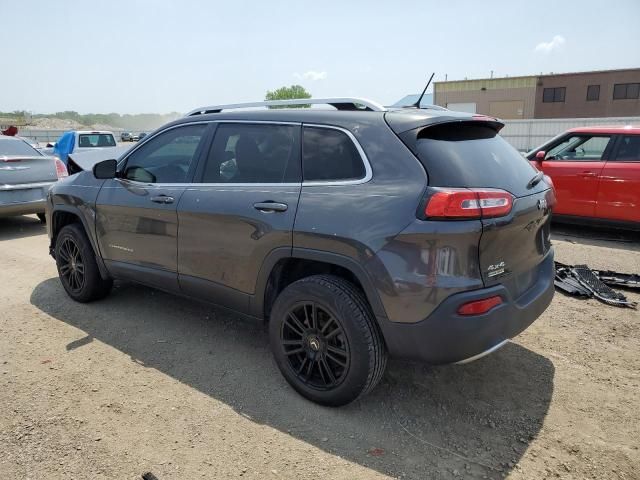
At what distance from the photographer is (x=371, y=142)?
9.30 feet

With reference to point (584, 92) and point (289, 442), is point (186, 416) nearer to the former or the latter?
point (289, 442)

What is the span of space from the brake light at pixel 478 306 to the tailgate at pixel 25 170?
306 inches

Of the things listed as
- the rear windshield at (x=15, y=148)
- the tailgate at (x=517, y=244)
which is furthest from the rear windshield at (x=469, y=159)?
the rear windshield at (x=15, y=148)

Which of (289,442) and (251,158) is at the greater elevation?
(251,158)

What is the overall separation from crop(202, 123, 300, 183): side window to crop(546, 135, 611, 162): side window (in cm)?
592

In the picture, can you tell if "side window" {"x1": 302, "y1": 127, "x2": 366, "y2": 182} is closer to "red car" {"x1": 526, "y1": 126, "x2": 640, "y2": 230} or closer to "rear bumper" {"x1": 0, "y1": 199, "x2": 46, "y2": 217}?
"red car" {"x1": 526, "y1": 126, "x2": 640, "y2": 230}

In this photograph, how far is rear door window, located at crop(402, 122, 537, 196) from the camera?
263cm

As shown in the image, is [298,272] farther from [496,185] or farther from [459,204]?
[496,185]

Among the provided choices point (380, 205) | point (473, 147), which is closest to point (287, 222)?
point (380, 205)

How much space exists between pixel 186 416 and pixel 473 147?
7.67 ft

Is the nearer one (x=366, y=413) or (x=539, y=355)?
(x=366, y=413)

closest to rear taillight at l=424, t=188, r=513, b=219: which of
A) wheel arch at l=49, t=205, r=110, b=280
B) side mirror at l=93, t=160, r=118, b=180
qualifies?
side mirror at l=93, t=160, r=118, b=180

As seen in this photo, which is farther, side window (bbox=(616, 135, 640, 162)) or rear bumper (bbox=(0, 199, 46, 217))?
rear bumper (bbox=(0, 199, 46, 217))

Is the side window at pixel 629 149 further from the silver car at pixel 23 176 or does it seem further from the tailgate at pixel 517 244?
the silver car at pixel 23 176
